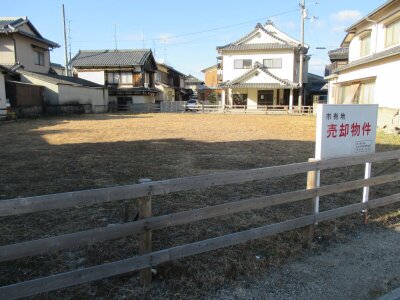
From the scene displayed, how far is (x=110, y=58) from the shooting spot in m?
41.5

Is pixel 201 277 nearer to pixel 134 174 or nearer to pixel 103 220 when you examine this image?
pixel 103 220

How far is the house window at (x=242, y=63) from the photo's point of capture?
39.8m

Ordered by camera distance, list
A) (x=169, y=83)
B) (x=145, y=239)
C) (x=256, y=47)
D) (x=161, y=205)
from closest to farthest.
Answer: (x=145, y=239) < (x=161, y=205) < (x=256, y=47) < (x=169, y=83)

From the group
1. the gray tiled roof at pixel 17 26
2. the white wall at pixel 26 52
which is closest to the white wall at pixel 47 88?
the white wall at pixel 26 52

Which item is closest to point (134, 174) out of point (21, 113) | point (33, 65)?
point (21, 113)

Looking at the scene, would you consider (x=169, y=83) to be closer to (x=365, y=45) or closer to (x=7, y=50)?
(x=7, y=50)

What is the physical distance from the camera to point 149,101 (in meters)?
42.9

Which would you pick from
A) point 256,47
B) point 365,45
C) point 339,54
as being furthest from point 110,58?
point 365,45

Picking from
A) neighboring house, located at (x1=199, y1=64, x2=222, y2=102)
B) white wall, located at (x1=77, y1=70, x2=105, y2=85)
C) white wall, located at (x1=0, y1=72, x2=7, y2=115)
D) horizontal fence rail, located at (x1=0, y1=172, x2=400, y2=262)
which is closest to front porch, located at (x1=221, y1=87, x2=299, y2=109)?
neighboring house, located at (x1=199, y1=64, x2=222, y2=102)

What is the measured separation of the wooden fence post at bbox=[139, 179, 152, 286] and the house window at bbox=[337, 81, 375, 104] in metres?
18.7

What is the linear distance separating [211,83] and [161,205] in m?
56.3

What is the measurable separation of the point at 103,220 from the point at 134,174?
2788mm

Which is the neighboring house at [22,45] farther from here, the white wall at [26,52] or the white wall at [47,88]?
the white wall at [47,88]

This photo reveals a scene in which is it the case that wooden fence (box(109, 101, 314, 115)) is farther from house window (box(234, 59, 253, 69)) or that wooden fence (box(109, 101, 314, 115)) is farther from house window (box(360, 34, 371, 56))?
house window (box(360, 34, 371, 56))
